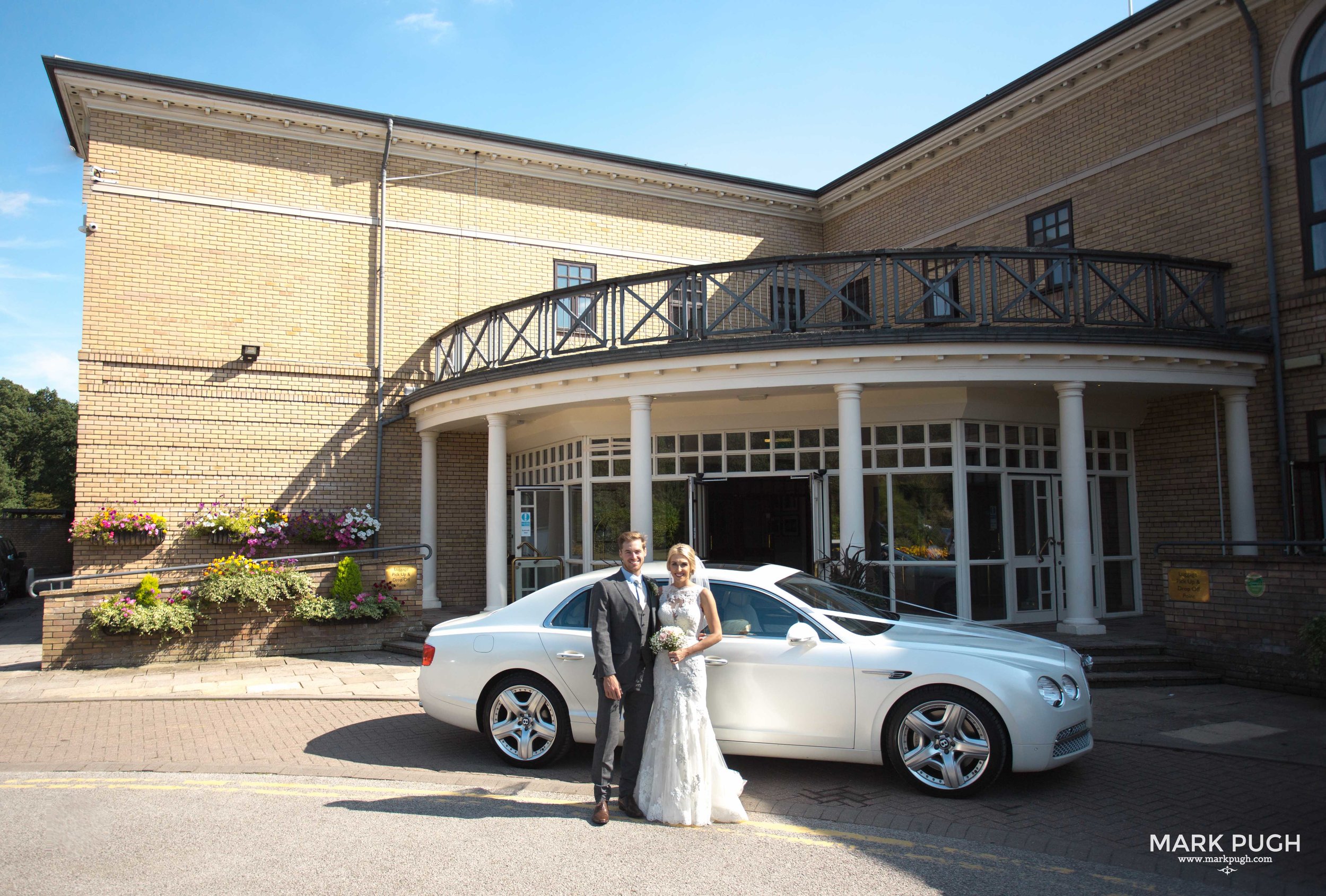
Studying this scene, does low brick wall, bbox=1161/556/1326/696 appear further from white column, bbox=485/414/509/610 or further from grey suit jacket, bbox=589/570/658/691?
white column, bbox=485/414/509/610

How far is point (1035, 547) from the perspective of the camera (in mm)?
12500

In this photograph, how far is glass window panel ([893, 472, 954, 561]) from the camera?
12055 millimetres

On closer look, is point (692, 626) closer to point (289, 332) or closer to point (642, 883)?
point (642, 883)

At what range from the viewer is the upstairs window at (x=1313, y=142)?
11.3 meters

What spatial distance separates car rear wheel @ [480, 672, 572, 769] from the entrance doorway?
6.92 m

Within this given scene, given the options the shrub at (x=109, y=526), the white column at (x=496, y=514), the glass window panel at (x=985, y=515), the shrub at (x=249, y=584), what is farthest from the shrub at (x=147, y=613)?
the glass window panel at (x=985, y=515)

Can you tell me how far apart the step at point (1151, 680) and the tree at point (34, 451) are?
4731 centimetres

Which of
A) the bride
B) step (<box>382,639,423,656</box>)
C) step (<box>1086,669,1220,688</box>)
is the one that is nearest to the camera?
the bride

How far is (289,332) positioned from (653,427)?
6771 mm

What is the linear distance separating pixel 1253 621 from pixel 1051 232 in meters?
7.92

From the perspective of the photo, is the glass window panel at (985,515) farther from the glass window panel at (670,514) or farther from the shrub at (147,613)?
the shrub at (147,613)

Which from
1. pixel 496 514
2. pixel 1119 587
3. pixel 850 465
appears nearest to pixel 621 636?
pixel 850 465

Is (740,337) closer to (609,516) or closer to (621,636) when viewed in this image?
(609,516)

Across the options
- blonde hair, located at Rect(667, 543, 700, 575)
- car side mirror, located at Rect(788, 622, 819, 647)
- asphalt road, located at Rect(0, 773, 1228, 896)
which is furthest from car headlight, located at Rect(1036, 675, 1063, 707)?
blonde hair, located at Rect(667, 543, 700, 575)
